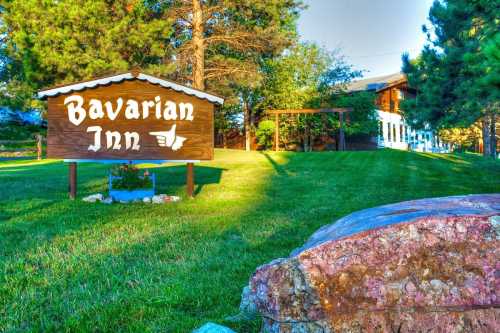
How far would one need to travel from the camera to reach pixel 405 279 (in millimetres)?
2451

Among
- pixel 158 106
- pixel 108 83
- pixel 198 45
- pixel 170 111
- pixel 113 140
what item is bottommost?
pixel 113 140

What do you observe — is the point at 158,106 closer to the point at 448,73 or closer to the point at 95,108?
the point at 95,108

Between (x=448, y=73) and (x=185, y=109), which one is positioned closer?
(x=185, y=109)

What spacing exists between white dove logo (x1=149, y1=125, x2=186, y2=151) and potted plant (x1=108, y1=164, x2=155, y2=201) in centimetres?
91

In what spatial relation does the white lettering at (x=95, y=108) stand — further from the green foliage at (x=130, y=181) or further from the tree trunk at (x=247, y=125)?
the tree trunk at (x=247, y=125)

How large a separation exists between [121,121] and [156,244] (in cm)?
538

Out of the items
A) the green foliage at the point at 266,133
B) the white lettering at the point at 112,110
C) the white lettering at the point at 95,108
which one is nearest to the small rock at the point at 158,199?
the white lettering at the point at 112,110

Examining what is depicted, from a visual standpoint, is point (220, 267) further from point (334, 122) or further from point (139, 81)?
point (334, 122)

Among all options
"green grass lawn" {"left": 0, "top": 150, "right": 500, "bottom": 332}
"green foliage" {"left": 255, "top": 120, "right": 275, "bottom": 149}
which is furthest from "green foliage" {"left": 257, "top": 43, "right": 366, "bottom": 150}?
"green grass lawn" {"left": 0, "top": 150, "right": 500, "bottom": 332}

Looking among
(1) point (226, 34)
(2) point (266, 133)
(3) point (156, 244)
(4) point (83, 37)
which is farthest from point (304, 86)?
(3) point (156, 244)

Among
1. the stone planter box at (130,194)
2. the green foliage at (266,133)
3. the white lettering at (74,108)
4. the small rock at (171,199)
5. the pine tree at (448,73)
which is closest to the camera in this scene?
the small rock at (171,199)

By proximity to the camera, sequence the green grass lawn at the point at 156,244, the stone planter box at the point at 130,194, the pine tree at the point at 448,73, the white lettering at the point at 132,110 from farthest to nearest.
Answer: the pine tree at the point at 448,73, the white lettering at the point at 132,110, the stone planter box at the point at 130,194, the green grass lawn at the point at 156,244

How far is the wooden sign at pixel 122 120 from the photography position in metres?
9.98

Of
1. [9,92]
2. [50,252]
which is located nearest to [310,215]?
[50,252]
